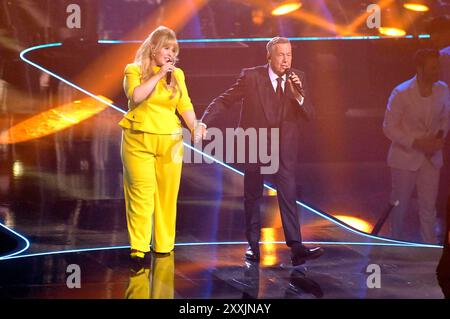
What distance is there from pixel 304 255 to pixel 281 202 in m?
0.42

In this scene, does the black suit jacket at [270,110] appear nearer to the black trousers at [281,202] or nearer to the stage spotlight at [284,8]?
the black trousers at [281,202]

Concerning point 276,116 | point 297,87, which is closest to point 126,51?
point 276,116

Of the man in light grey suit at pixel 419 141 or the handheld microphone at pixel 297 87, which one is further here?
the man in light grey suit at pixel 419 141

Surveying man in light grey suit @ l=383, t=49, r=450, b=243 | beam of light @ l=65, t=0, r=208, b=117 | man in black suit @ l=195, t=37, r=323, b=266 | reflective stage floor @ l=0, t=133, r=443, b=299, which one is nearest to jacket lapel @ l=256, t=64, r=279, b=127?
man in black suit @ l=195, t=37, r=323, b=266

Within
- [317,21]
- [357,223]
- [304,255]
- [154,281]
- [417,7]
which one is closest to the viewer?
[154,281]

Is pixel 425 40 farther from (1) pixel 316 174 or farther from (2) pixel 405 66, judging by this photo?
(1) pixel 316 174

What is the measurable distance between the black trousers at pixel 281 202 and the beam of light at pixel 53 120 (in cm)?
289

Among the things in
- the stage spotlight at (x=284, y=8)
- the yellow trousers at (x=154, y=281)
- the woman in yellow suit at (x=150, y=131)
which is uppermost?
the stage spotlight at (x=284, y=8)

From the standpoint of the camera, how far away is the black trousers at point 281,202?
673 cm

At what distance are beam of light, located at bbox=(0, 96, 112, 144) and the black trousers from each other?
2887mm

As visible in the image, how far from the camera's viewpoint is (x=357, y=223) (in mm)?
8328

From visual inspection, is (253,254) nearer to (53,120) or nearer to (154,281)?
(154,281)

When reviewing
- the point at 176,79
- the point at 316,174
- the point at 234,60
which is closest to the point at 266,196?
the point at 316,174

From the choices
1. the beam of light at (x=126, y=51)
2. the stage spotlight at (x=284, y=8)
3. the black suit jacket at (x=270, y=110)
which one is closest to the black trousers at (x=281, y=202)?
the black suit jacket at (x=270, y=110)
